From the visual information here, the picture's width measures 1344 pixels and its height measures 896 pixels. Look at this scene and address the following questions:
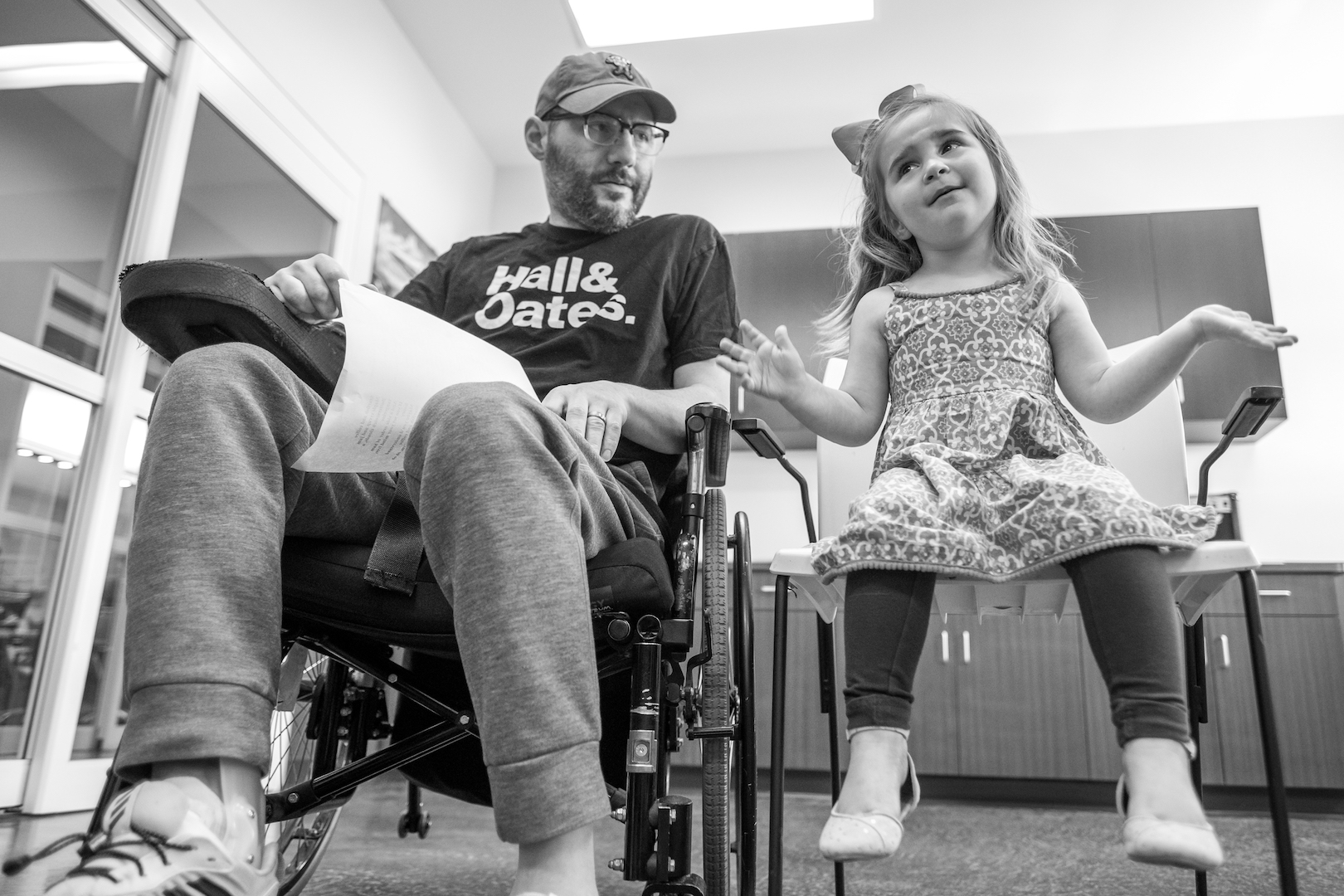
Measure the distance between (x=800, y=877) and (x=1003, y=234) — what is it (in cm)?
107

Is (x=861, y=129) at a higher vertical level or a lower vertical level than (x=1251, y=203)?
lower

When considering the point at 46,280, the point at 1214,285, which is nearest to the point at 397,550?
the point at 46,280

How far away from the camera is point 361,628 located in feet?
3.11

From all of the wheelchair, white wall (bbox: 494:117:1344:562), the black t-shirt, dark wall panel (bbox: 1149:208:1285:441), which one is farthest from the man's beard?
dark wall panel (bbox: 1149:208:1285:441)

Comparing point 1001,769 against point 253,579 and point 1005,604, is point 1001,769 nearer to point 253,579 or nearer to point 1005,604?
point 1005,604

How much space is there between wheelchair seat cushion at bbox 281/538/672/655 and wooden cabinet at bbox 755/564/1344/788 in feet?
7.48

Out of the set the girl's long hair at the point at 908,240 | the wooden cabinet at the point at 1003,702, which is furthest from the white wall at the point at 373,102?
the wooden cabinet at the point at 1003,702

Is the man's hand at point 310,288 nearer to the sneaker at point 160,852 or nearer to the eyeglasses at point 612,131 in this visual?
the sneaker at point 160,852

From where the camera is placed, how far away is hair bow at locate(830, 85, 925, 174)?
55.2 inches

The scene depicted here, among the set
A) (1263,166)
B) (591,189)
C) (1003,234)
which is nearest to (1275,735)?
(1003,234)

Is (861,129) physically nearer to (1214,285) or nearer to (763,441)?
(763,441)

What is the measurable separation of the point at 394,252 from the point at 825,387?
2.85 metres

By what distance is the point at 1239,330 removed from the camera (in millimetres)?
958

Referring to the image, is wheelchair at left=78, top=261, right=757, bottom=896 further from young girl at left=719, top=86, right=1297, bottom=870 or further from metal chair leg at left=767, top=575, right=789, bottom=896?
young girl at left=719, top=86, right=1297, bottom=870
